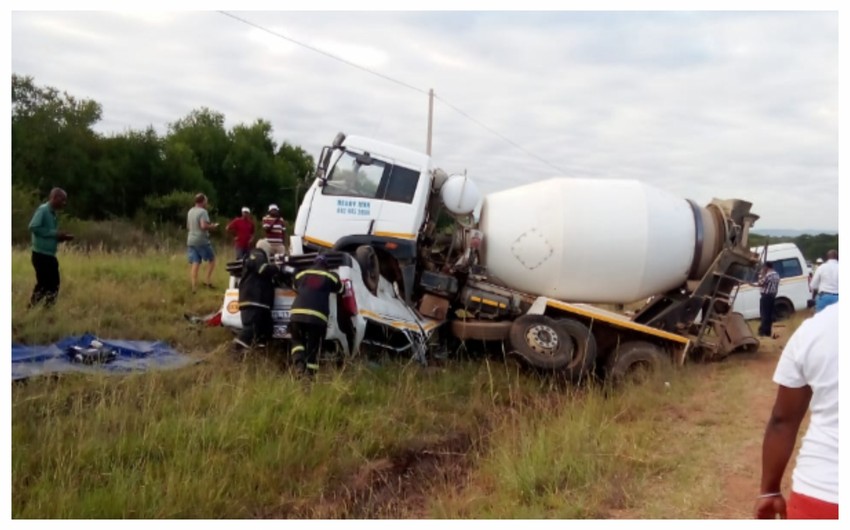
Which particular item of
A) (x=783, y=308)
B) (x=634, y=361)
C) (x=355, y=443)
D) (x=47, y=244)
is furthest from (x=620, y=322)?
(x=783, y=308)

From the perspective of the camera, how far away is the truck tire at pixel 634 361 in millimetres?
8828

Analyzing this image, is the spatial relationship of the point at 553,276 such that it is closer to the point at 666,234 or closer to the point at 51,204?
the point at 666,234

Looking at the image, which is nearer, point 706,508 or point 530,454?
point 706,508

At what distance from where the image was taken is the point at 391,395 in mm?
7000

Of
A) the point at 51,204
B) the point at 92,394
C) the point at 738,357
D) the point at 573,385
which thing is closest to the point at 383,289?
the point at 573,385

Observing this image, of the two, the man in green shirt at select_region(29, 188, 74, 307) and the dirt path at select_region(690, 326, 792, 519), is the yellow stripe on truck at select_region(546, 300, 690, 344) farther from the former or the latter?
the man in green shirt at select_region(29, 188, 74, 307)

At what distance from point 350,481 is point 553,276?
469 cm

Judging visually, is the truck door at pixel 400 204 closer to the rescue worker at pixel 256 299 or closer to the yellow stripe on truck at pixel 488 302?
the yellow stripe on truck at pixel 488 302

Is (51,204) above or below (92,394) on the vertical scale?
above

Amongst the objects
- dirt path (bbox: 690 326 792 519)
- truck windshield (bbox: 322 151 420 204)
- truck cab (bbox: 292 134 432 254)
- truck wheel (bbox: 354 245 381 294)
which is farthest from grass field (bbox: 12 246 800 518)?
truck windshield (bbox: 322 151 420 204)

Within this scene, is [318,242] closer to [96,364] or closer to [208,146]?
[96,364]

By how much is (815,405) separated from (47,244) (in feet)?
27.6

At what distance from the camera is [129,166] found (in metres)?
27.8

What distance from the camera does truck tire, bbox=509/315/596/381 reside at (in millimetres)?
8508
